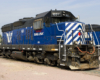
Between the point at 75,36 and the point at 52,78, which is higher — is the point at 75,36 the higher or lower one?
the higher one

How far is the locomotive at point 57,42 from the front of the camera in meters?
7.64

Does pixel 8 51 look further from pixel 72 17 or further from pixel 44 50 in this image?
pixel 72 17

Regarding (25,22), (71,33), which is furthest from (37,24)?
(71,33)

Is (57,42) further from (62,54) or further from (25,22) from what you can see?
(25,22)

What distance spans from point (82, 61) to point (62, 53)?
4.32 feet

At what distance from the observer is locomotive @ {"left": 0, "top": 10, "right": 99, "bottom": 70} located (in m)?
7.64

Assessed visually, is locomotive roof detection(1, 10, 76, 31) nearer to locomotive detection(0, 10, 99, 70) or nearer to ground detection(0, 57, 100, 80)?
locomotive detection(0, 10, 99, 70)

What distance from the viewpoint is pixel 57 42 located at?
8.59 metres

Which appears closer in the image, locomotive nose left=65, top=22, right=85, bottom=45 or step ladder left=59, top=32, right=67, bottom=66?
step ladder left=59, top=32, right=67, bottom=66

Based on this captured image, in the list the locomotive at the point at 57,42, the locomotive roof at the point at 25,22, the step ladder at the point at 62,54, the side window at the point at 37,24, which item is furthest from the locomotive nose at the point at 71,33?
the side window at the point at 37,24

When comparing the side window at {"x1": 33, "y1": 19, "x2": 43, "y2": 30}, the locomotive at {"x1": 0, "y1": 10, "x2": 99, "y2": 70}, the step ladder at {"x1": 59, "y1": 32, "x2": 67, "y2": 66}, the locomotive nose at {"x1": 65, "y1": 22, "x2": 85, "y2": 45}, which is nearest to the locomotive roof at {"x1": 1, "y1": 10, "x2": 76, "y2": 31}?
the locomotive at {"x1": 0, "y1": 10, "x2": 99, "y2": 70}

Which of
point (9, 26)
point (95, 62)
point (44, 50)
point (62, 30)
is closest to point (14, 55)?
point (9, 26)

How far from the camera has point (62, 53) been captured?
308 inches

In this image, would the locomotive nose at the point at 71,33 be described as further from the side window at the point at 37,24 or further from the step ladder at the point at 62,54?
the side window at the point at 37,24
